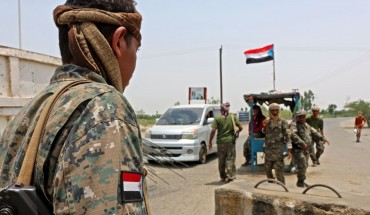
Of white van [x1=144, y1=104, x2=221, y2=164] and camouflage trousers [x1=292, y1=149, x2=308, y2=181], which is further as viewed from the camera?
white van [x1=144, y1=104, x2=221, y2=164]

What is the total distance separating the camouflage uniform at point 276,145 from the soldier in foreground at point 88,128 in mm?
7002

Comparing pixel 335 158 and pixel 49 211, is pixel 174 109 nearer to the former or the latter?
pixel 335 158

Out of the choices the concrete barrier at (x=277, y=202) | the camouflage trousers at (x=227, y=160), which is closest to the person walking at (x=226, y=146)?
the camouflage trousers at (x=227, y=160)

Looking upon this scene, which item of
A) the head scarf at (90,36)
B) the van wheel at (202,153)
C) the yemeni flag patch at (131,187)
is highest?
the head scarf at (90,36)

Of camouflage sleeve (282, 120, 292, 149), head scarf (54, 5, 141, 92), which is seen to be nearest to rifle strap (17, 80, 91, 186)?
head scarf (54, 5, 141, 92)

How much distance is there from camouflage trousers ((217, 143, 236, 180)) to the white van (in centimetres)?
180

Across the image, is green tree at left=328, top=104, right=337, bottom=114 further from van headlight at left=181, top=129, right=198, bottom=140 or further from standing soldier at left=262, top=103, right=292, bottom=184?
standing soldier at left=262, top=103, right=292, bottom=184

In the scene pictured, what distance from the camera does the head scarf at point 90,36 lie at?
1.19 m

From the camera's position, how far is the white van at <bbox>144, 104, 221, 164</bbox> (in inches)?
436

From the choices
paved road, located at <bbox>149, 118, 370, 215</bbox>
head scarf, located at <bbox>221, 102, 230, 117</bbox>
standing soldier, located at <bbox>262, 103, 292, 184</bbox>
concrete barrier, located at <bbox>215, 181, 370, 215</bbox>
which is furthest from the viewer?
head scarf, located at <bbox>221, 102, 230, 117</bbox>

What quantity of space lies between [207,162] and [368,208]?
27.9 ft

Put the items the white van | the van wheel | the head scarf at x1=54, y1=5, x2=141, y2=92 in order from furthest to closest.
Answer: the van wheel → the white van → the head scarf at x1=54, y1=5, x2=141, y2=92

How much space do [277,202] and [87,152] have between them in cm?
353

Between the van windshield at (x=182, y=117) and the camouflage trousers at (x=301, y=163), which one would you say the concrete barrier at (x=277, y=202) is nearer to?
the camouflage trousers at (x=301, y=163)
